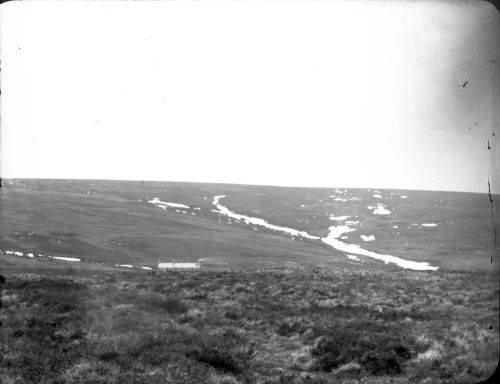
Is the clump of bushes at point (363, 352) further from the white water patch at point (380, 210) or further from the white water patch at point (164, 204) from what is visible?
the white water patch at point (164, 204)

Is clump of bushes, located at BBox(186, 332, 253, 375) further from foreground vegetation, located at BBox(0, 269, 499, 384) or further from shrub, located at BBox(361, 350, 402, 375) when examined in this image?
shrub, located at BBox(361, 350, 402, 375)

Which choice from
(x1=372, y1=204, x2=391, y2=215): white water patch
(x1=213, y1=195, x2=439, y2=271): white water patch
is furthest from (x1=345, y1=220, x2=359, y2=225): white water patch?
(x1=372, y1=204, x2=391, y2=215): white water patch

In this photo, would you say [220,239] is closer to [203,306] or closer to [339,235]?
[339,235]

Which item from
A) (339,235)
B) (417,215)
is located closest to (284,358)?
(339,235)

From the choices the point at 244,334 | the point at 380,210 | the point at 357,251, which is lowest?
the point at 357,251

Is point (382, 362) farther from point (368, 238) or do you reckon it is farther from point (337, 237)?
point (337, 237)

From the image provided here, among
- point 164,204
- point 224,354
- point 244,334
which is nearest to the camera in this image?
point 224,354

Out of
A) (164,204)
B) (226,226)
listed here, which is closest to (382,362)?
(226,226)
